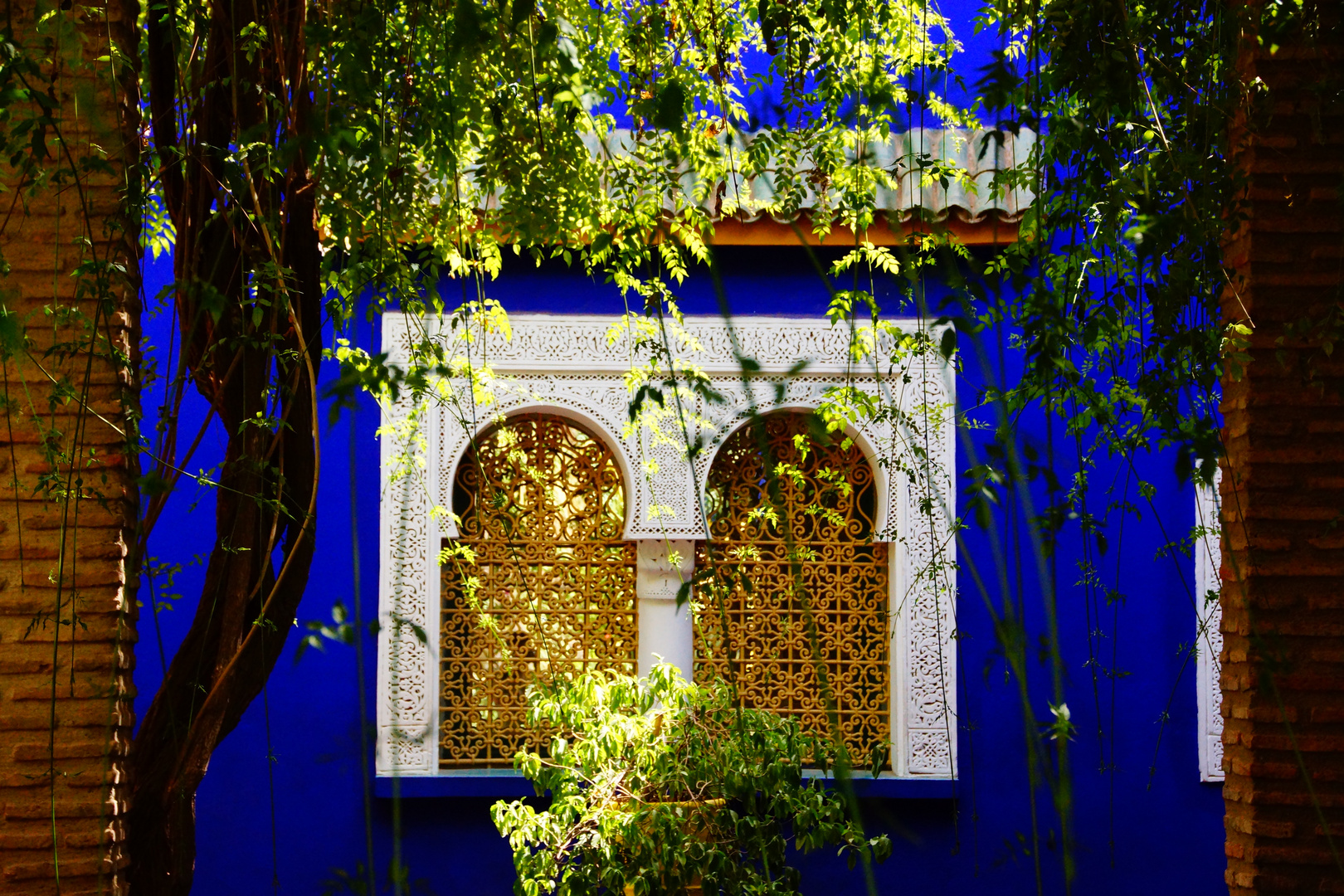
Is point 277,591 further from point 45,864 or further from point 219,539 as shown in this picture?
point 45,864

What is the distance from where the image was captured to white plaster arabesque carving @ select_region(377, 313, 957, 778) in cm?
432

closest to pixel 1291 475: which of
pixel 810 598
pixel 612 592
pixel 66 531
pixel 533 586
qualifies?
pixel 66 531

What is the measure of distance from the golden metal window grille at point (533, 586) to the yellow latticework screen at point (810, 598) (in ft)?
1.17

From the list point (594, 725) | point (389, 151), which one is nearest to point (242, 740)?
point (594, 725)

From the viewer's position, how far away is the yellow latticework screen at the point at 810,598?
4504 millimetres

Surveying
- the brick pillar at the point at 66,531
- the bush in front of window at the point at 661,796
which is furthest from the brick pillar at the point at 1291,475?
the brick pillar at the point at 66,531

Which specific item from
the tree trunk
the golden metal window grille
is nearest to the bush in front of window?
the golden metal window grille

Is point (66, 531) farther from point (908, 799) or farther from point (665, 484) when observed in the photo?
point (908, 799)

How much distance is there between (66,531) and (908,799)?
10.7 ft

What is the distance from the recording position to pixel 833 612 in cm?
454

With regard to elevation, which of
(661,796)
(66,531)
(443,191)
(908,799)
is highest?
(443,191)

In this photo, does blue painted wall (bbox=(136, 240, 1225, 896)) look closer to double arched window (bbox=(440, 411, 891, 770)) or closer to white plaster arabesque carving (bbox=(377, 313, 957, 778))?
white plaster arabesque carving (bbox=(377, 313, 957, 778))

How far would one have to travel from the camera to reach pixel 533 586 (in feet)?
14.7

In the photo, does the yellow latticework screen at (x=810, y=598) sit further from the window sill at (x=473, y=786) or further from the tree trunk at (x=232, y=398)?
the tree trunk at (x=232, y=398)
